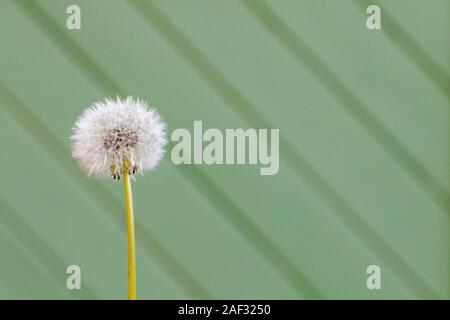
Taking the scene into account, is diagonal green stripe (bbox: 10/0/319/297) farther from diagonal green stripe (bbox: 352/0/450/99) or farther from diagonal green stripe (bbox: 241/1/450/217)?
diagonal green stripe (bbox: 352/0/450/99)

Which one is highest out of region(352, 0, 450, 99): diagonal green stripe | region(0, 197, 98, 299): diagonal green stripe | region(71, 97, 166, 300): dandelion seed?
region(352, 0, 450, 99): diagonal green stripe

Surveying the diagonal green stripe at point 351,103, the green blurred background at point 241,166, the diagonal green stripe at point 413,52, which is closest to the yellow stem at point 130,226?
the green blurred background at point 241,166

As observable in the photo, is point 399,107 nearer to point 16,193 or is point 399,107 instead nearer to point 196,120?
point 196,120

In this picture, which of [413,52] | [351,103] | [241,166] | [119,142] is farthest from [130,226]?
[413,52]

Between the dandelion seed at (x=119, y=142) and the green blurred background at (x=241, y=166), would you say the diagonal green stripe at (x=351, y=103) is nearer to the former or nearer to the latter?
the green blurred background at (x=241, y=166)

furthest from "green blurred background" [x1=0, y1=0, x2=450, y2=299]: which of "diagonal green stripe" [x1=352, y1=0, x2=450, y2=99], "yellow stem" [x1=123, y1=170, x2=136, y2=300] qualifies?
"yellow stem" [x1=123, y1=170, x2=136, y2=300]
